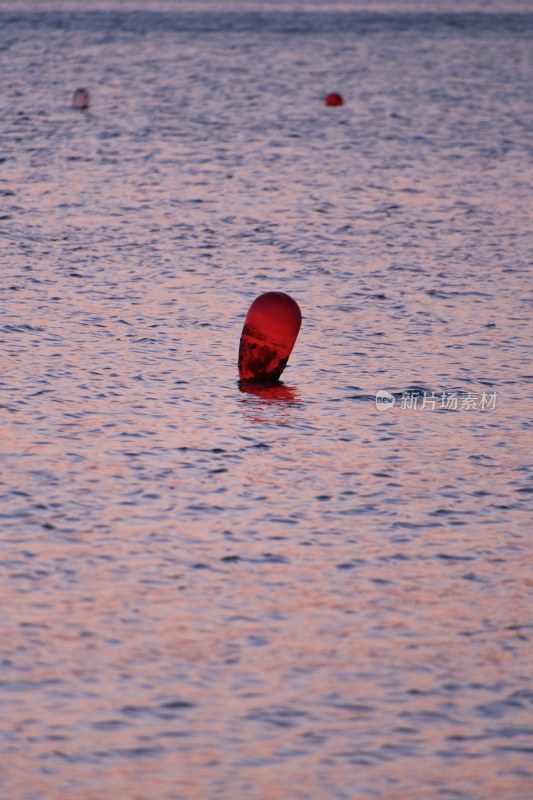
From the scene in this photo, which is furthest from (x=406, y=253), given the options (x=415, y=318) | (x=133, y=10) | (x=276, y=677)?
(x=133, y=10)

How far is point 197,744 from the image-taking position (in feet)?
23.3

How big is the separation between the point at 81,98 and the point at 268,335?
20943 millimetres

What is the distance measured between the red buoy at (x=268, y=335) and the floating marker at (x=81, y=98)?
20.7 metres

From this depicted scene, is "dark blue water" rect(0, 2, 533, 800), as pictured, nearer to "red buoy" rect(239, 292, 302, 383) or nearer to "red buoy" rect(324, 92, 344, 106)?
"red buoy" rect(239, 292, 302, 383)

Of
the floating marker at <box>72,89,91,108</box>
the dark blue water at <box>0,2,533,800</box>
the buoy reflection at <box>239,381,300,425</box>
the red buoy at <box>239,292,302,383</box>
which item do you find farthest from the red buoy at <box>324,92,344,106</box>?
the buoy reflection at <box>239,381,300,425</box>

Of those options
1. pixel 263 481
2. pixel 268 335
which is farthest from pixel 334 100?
pixel 263 481

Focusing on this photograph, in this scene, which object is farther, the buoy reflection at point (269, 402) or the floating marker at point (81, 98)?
the floating marker at point (81, 98)

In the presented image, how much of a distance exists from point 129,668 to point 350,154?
20924 millimetres

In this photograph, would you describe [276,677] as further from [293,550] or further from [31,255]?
[31,255]

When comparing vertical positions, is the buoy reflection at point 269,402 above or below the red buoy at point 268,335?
below

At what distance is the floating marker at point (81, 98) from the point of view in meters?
32.8

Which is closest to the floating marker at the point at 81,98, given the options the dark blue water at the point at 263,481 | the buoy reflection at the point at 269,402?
the dark blue water at the point at 263,481

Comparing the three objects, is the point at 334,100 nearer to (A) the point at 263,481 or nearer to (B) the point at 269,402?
(B) the point at 269,402

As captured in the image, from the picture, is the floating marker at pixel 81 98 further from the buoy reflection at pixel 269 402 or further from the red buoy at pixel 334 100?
the buoy reflection at pixel 269 402
